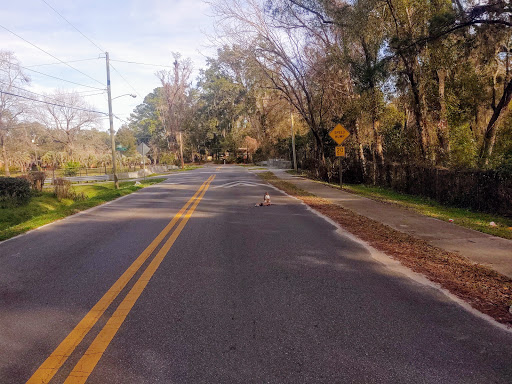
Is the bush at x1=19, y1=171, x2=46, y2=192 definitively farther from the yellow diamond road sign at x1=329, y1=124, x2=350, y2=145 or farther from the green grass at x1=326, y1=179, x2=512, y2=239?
the green grass at x1=326, y1=179, x2=512, y2=239

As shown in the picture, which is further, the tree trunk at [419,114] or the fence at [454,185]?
the tree trunk at [419,114]

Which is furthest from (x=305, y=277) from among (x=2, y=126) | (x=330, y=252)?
(x=2, y=126)

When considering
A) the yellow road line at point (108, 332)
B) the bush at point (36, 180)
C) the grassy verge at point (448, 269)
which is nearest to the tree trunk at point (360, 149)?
the grassy verge at point (448, 269)

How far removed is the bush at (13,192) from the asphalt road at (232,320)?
40.3 ft

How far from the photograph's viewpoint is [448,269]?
5762 mm

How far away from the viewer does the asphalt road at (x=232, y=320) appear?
3.08 metres

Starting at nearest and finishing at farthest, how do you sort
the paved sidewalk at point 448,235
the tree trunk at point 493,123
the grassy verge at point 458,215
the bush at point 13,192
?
the paved sidewalk at point 448,235 < the grassy verge at point 458,215 < the tree trunk at point 493,123 < the bush at point 13,192

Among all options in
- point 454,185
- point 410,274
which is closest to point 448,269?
point 410,274

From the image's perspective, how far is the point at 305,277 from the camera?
17.6 ft

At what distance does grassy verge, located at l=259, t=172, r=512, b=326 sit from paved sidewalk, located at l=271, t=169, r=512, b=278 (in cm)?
29

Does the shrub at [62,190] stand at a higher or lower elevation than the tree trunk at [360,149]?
lower

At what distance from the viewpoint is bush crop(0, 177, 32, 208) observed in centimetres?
1753

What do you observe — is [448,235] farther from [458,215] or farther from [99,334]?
[99,334]

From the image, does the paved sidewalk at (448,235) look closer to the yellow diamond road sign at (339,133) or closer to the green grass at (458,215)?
the green grass at (458,215)
